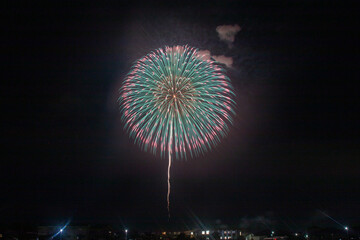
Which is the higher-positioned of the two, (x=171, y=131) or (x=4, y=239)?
(x=171, y=131)

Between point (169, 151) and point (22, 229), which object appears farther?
point (22, 229)

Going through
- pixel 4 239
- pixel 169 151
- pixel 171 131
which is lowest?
pixel 4 239

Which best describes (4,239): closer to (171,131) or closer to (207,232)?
(171,131)

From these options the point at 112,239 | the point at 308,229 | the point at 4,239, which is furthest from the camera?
the point at 308,229

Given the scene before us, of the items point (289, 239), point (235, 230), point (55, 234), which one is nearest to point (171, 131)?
point (55, 234)

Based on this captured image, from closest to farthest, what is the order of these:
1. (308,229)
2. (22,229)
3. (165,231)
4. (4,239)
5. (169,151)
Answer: (169,151)
(4,239)
(22,229)
(165,231)
(308,229)

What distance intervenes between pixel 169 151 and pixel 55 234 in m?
74.4

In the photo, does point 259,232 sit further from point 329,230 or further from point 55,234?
point 55,234

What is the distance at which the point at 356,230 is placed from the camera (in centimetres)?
15588

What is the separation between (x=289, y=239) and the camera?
106062mm

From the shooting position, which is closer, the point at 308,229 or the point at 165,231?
the point at 165,231

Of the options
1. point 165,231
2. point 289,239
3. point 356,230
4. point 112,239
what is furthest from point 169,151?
point 356,230

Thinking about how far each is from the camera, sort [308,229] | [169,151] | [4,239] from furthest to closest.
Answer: [308,229]
[4,239]
[169,151]

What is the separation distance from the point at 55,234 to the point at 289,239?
229 ft
